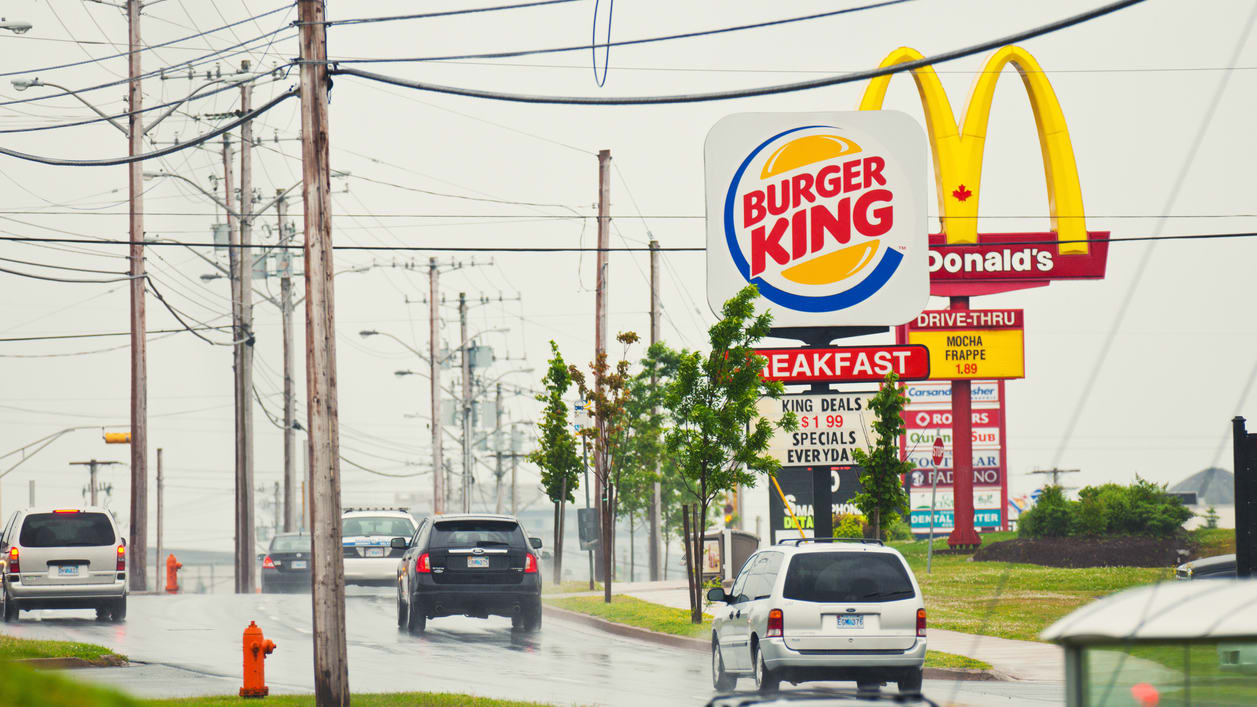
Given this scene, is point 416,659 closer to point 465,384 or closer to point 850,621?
point 850,621

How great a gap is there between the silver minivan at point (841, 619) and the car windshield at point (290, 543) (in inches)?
868

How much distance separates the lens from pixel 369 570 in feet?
102

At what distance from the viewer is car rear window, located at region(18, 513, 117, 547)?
81.7 feet

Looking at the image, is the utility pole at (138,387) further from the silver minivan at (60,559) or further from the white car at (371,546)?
the silver minivan at (60,559)

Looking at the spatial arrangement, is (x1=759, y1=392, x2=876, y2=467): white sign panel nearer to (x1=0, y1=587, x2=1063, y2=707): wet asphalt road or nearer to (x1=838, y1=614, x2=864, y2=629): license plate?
(x1=0, y1=587, x2=1063, y2=707): wet asphalt road

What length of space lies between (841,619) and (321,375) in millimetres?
5790

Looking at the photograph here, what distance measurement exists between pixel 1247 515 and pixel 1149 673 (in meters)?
16.1

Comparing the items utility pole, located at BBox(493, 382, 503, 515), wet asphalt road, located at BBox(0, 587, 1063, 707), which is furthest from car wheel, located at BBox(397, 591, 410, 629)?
utility pole, located at BBox(493, 382, 503, 515)

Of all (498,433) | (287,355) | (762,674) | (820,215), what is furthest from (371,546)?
(498,433)

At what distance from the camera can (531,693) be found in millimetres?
16562

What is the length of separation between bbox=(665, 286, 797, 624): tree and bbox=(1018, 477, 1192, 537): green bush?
19412 mm

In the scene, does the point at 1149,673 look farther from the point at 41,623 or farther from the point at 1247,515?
the point at 41,623

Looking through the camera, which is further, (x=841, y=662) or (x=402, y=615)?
(x=402, y=615)

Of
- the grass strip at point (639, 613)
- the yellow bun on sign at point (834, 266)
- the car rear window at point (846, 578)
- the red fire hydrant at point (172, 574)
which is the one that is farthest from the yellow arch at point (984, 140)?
the car rear window at point (846, 578)
